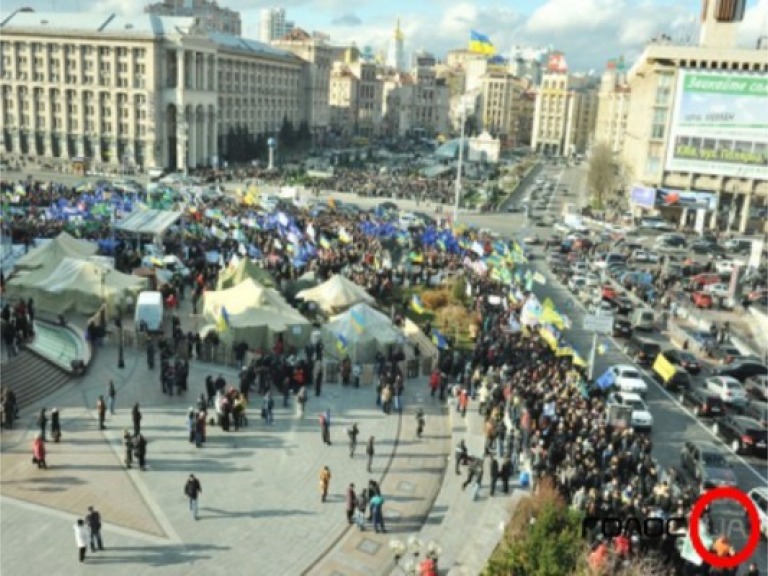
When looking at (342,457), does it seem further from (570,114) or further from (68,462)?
(570,114)

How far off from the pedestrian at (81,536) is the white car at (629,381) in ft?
55.7

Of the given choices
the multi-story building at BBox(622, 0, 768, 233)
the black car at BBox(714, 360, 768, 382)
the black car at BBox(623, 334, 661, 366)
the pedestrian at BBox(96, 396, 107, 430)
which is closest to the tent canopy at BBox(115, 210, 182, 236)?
the pedestrian at BBox(96, 396, 107, 430)

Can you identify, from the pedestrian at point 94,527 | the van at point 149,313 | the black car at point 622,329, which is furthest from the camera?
the black car at point 622,329

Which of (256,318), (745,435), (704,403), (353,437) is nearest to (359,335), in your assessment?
(256,318)

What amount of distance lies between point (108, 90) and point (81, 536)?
277 ft

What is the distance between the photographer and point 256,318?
86.1 feet

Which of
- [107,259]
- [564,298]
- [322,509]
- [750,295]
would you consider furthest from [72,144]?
[322,509]

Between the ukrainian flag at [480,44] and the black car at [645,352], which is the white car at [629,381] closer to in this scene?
the black car at [645,352]

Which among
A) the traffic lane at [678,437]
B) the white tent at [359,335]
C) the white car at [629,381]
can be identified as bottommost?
the traffic lane at [678,437]

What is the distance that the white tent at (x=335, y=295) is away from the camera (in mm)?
29609

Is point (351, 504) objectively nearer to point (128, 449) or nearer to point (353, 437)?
point (353, 437)

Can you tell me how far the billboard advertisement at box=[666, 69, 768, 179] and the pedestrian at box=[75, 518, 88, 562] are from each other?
210ft

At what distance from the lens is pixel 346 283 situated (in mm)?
30297

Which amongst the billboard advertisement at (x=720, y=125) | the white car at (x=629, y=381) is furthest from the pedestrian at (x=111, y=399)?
the billboard advertisement at (x=720, y=125)
